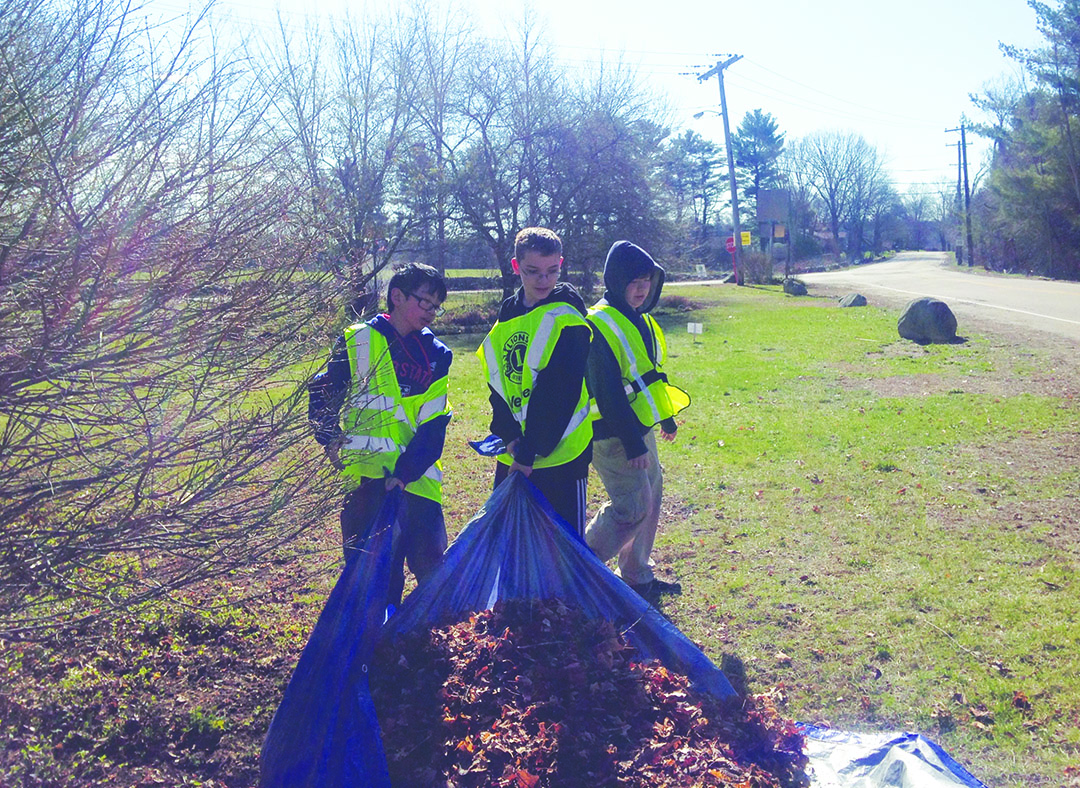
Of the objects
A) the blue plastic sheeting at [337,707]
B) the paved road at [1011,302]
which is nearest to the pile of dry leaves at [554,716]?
the blue plastic sheeting at [337,707]

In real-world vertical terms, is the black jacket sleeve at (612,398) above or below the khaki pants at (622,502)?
above

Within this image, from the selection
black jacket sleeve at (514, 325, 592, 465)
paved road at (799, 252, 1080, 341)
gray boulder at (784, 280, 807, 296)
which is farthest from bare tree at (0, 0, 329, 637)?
gray boulder at (784, 280, 807, 296)

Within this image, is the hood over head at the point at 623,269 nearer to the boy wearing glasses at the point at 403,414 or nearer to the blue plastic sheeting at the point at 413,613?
the boy wearing glasses at the point at 403,414

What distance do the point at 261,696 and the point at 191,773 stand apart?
0.50 metres

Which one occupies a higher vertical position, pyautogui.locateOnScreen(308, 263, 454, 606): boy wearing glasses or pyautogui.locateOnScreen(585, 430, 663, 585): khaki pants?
pyautogui.locateOnScreen(308, 263, 454, 606): boy wearing glasses

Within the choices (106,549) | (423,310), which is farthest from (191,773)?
(423,310)

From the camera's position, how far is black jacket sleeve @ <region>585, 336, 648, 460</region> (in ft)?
14.2

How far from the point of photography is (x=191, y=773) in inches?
122

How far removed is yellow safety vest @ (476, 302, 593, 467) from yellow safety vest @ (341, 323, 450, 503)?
373 mm

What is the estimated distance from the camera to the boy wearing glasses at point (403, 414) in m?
3.44

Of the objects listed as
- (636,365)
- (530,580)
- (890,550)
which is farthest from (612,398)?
(890,550)

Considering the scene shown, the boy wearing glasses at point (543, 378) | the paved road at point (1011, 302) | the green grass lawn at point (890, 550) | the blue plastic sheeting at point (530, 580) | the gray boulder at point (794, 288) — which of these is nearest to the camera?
the blue plastic sheeting at point (530, 580)

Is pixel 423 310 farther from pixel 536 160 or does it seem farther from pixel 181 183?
pixel 536 160

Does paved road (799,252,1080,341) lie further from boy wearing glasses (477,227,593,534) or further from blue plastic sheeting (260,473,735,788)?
blue plastic sheeting (260,473,735,788)
